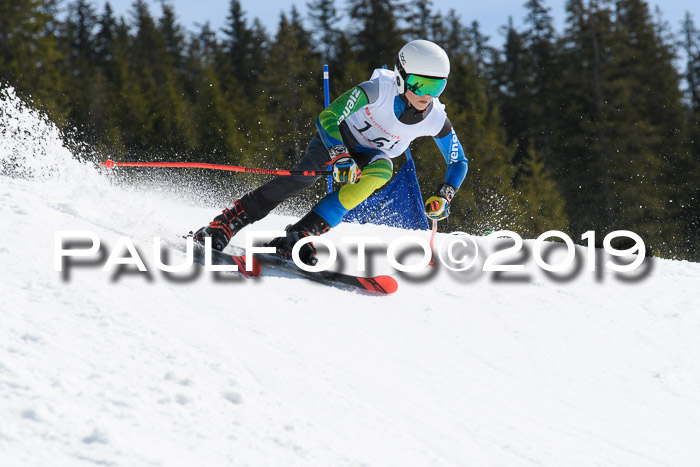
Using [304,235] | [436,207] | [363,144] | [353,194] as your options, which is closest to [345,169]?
[353,194]

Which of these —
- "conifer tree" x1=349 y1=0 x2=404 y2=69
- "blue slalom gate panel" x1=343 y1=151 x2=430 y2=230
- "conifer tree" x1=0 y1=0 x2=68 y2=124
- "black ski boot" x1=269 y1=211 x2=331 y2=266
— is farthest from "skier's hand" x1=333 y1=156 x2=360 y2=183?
"conifer tree" x1=349 y1=0 x2=404 y2=69

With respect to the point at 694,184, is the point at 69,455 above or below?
below

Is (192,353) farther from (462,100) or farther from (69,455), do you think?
(462,100)

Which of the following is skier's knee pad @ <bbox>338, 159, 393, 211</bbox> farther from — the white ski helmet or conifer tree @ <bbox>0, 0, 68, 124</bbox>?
conifer tree @ <bbox>0, 0, 68, 124</bbox>

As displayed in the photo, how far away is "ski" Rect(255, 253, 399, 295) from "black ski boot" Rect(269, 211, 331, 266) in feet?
0.22

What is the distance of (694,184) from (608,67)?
7.14 meters

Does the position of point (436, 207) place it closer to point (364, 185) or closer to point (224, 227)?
point (364, 185)

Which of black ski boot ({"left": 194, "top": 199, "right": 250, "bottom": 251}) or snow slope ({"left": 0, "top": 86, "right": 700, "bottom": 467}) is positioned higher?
black ski boot ({"left": 194, "top": 199, "right": 250, "bottom": 251})

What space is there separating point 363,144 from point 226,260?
4.81 ft

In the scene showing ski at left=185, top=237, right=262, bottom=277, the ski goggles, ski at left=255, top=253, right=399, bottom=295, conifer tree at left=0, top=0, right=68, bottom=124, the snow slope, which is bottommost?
the snow slope

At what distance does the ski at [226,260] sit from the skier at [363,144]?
25 centimetres

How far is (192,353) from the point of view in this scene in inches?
96.4

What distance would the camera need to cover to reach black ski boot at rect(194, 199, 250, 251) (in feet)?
14.9

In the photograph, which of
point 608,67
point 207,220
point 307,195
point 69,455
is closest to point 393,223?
point 207,220
